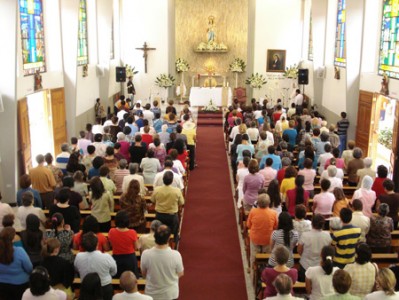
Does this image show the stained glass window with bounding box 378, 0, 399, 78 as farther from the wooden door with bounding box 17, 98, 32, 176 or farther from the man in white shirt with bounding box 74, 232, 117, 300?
the man in white shirt with bounding box 74, 232, 117, 300

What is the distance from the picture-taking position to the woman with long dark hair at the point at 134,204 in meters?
6.82

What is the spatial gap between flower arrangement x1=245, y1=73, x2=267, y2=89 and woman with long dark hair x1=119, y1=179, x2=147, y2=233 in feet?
53.1

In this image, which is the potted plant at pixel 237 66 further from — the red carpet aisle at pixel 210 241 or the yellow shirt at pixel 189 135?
the yellow shirt at pixel 189 135

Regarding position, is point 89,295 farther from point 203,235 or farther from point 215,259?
point 203,235

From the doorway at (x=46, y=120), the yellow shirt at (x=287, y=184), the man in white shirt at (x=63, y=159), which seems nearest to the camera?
the yellow shirt at (x=287, y=184)

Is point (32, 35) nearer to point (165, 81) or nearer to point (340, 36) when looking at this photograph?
point (340, 36)

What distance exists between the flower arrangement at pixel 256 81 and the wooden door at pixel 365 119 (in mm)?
8621

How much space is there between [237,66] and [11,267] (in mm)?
18889

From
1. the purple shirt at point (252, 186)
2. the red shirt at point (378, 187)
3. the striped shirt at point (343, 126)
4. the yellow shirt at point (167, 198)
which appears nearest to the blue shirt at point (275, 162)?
the purple shirt at point (252, 186)

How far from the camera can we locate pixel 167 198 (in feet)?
23.5

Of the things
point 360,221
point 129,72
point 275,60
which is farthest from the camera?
point 275,60

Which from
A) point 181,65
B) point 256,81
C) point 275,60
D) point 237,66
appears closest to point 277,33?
point 275,60

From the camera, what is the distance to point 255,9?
73.9ft

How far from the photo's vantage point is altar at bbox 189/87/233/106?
21.5 meters
